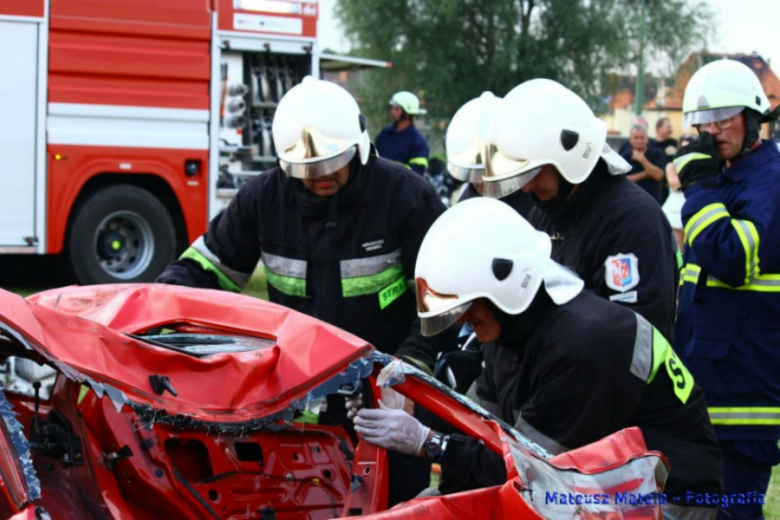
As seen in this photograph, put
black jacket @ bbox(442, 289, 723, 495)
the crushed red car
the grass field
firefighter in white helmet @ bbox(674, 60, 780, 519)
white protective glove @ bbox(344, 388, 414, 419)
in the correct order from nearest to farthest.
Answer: the crushed red car
black jacket @ bbox(442, 289, 723, 495)
white protective glove @ bbox(344, 388, 414, 419)
firefighter in white helmet @ bbox(674, 60, 780, 519)
the grass field

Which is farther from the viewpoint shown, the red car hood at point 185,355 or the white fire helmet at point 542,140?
the white fire helmet at point 542,140

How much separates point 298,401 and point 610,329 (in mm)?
832

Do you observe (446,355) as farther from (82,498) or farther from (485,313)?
(82,498)

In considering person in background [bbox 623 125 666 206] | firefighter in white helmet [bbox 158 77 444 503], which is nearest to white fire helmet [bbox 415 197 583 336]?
firefighter in white helmet [bbox 158 77 444 503]

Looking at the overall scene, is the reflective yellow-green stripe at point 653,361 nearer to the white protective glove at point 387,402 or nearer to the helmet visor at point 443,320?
the helmet visor at point 443,320

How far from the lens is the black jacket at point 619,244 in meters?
3.12

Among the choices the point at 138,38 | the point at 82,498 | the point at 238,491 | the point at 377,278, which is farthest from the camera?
the point at 138,38

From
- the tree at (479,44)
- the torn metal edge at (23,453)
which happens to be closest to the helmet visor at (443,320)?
the torn metal edge at (23,453)

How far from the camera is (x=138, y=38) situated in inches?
328

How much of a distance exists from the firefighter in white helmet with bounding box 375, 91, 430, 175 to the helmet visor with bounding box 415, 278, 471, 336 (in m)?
7.17

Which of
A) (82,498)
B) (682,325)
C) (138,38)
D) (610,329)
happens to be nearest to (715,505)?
(610,329)

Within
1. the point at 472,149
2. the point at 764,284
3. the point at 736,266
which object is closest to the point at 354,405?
the point at 736,266

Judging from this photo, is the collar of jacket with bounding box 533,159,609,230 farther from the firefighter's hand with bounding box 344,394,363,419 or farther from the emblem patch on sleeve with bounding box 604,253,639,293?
the firefighter's hand with bounding box 344,394,363,419

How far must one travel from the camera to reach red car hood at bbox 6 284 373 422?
2383 mm
